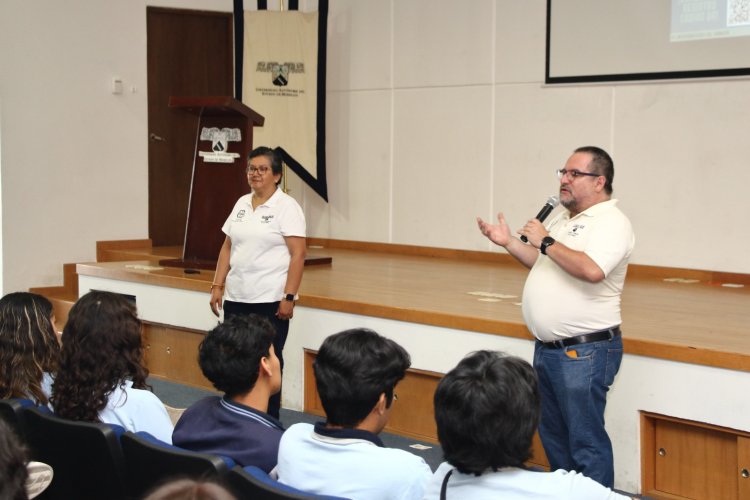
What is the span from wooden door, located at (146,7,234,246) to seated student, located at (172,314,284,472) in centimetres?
616

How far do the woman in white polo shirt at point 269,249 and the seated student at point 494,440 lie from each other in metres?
2.56

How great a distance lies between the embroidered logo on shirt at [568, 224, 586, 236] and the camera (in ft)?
11.0

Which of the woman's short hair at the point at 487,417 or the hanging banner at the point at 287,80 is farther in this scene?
the hanging banner at the point at 287,80

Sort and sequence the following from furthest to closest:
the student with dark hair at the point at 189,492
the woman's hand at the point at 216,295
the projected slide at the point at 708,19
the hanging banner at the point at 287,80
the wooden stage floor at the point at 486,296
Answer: the hanging banner at the point at 287,80 → the projected slide at the point at 708,19 → the woman's hand at the point at 216,295 → the wooden stage floor at the point at 486,296 → the student with dark hair at the point at 189,492

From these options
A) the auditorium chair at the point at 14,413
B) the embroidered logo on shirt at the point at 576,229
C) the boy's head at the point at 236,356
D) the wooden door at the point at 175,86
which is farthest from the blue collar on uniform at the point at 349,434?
the wooden door at the point at 175,86

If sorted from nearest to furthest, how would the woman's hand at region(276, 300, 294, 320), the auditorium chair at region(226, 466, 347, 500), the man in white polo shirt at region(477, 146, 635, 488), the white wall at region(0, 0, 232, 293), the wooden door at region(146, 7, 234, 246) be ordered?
1. the auditorium chair at region(226, 466, 347, 500)
2. the man in white polo shirt at region(477, 146, 635, 488)
3. the woman's hand at region(276, 300, 294, 320)
4. the white wall at region(0, 0, 232, 293)
5. the wooden door at region(146, 7, 234, 246)

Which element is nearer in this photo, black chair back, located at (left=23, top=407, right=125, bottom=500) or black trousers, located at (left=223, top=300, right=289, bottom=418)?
black chair back, located at (left=23, top=407, right=125, bottom=500)

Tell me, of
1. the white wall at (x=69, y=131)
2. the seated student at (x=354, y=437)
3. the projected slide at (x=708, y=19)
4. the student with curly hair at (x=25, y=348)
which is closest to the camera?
the seated student at (x=354, y=437)

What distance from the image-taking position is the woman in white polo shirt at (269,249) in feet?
14.4

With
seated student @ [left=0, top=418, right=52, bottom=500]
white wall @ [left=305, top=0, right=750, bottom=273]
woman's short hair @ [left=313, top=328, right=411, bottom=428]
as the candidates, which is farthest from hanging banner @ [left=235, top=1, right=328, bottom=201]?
seated student @ [left=0, top=418, right=52, bottom=500]

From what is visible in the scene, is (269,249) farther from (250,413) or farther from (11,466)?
(11,466)

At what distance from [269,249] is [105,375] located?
1.79 metres

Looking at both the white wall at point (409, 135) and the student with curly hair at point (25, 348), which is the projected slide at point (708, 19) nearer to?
the white wall at point (409, 135)

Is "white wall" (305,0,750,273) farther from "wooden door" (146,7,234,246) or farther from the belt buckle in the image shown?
the belt buckle
